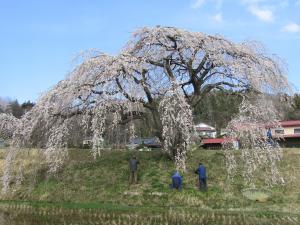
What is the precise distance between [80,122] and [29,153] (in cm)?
311

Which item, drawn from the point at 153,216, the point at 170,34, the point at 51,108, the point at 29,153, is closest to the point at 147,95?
the point at 170,34

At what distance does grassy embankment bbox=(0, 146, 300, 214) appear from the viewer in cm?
1962

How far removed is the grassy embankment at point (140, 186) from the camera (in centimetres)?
1962

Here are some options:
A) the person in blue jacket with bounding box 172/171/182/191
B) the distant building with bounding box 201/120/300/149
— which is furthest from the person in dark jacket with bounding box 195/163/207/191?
the distant building with bounding box 201/120/300/149

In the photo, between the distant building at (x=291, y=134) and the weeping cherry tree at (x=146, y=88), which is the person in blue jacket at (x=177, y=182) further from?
the distant building at (x=291, y=134)

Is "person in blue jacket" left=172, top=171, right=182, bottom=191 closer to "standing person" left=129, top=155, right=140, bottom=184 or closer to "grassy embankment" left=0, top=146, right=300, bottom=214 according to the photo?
"grassy embankment" left=0, top=146, right=300, bottom=214

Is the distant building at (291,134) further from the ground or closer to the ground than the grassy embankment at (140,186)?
further from the ground

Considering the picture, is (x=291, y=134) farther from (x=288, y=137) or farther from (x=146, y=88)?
(x=146, y=88)

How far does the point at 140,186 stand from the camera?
22.1 metres

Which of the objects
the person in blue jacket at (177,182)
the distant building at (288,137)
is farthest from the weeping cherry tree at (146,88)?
the distant building at (288,137)

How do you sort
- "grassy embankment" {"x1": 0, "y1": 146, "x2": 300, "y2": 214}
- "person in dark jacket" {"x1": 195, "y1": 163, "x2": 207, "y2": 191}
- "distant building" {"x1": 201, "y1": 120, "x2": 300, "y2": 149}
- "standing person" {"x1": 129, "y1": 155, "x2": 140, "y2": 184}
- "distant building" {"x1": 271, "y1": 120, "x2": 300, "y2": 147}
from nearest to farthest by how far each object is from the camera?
"grassy embankment" {"x1": 0, "y1": 146, "x2": 300, "y2": 214}, "person in dark jacket" {"x1": 195, "y1": 163, "x2": 207, "y2": 191}, "standing person" {"x1": 129, "y1": 155, "x2": 140, "y2": 184}, "distant building" {"x1": 271, "y1": 120, "x2": 300, "y2": 147}, "distant building" {"x1": 201, "y1": 120, "x2": 300, "y2": 149}

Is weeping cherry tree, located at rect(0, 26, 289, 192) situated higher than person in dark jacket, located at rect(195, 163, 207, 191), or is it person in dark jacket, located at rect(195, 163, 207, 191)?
weeping cherry tree, located at rect(0, 26, 289, 192)

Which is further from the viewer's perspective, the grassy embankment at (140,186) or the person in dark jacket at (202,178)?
the person in dark jacket at (202,178)

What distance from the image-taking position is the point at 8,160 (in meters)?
22.3
